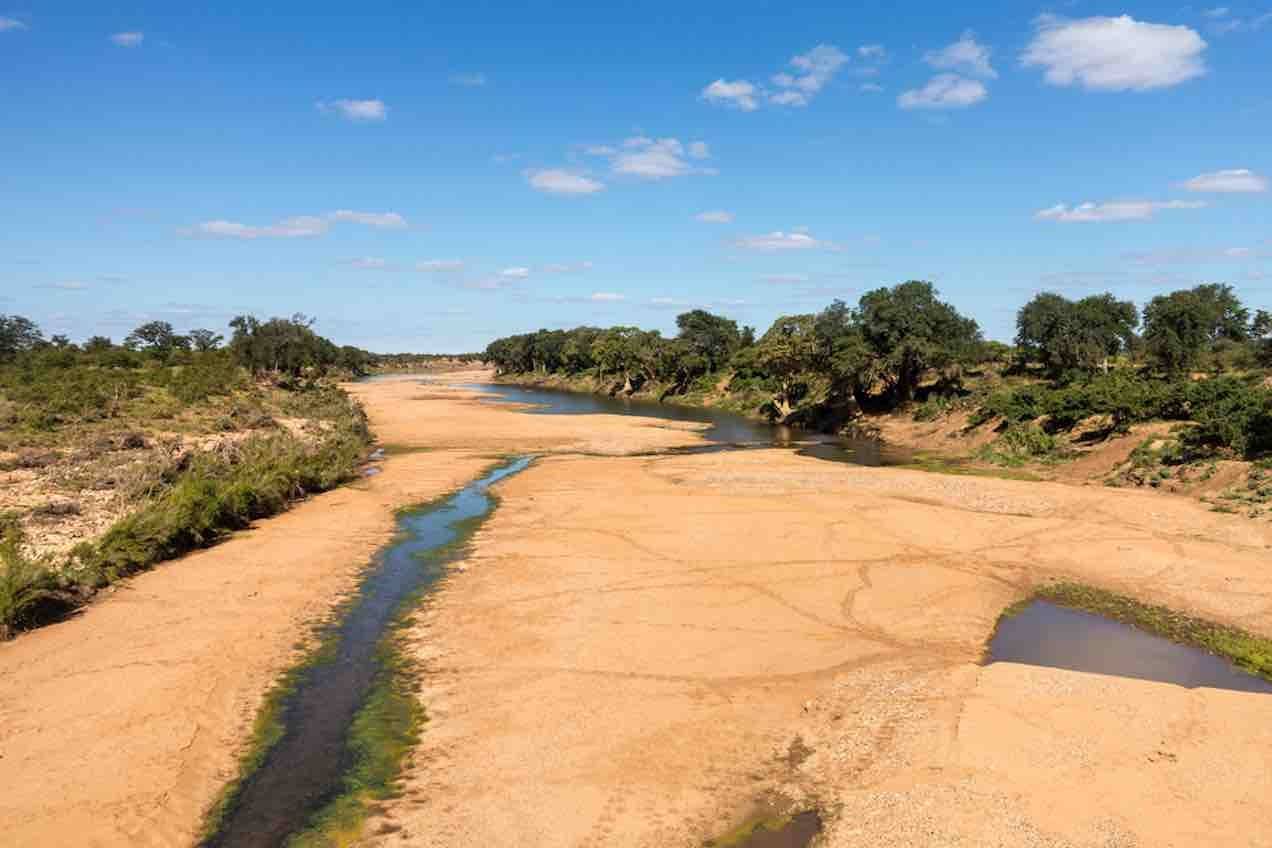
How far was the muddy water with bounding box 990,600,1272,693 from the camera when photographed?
1366 cm

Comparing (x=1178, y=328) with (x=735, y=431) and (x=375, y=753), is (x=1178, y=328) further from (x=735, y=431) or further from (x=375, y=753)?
(x=375, y=753)

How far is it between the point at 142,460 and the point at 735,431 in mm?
44660

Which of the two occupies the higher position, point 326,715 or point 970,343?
point 970,343

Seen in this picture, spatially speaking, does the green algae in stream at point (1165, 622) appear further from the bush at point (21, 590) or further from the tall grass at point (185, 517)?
the tall grass at point (185, 517)

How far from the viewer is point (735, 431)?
62688mm

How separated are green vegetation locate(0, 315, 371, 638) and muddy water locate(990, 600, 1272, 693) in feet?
67.2

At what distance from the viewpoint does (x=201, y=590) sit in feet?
58.5

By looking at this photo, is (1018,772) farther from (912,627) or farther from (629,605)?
(629,605)

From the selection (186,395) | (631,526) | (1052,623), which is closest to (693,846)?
(1052,623)

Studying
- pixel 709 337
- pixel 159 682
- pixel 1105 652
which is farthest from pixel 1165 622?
pixel 709 337

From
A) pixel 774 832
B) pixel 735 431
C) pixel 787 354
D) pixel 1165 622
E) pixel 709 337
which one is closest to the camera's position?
pixel 774 832

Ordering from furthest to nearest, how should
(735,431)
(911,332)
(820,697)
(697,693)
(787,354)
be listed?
(787,354) < (735,431) < (911,332) < (697,693) < (820,697)

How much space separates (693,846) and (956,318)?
56396 mm

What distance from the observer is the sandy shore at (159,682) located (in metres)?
9.41
